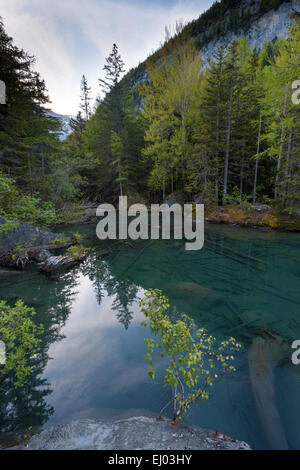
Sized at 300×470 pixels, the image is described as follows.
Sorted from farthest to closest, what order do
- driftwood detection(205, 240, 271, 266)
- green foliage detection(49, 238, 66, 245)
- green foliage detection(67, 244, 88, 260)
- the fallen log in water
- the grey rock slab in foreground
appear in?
green foliage detection(49, 238, 66, 245), green foliage detection(67, 244, 88, 260), driftwood detection(205, 240, 271, 266), the fallen log in water, the grey rock slab in foreground

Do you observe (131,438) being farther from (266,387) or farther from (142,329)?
(142,329)

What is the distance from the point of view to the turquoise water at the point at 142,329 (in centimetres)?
374

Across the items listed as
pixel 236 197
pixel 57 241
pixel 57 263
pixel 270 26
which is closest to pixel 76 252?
pixel 57 263

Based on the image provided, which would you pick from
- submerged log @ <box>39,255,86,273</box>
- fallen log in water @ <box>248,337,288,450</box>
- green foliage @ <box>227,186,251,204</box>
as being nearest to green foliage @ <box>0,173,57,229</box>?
submerged log @ <box>39,255,86,273</box>

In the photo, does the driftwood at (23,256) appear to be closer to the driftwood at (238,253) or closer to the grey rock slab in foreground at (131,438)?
the grey rock slab in foreground at (131,438)

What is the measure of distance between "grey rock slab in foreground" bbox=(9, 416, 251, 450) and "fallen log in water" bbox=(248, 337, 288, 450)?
965 mm

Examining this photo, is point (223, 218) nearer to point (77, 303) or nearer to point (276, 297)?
point (276, 297)

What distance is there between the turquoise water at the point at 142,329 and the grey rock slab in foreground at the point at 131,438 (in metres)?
0.65

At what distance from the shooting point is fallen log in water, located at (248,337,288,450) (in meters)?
3.18

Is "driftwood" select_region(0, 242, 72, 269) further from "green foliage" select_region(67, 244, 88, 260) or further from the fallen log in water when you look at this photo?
the fallen log in water

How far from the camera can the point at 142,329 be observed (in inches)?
255

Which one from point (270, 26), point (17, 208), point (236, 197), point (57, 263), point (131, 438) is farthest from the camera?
point (270, 26)

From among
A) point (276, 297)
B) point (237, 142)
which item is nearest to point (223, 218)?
point (237, 142)

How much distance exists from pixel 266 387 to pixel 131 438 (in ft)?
9.62
